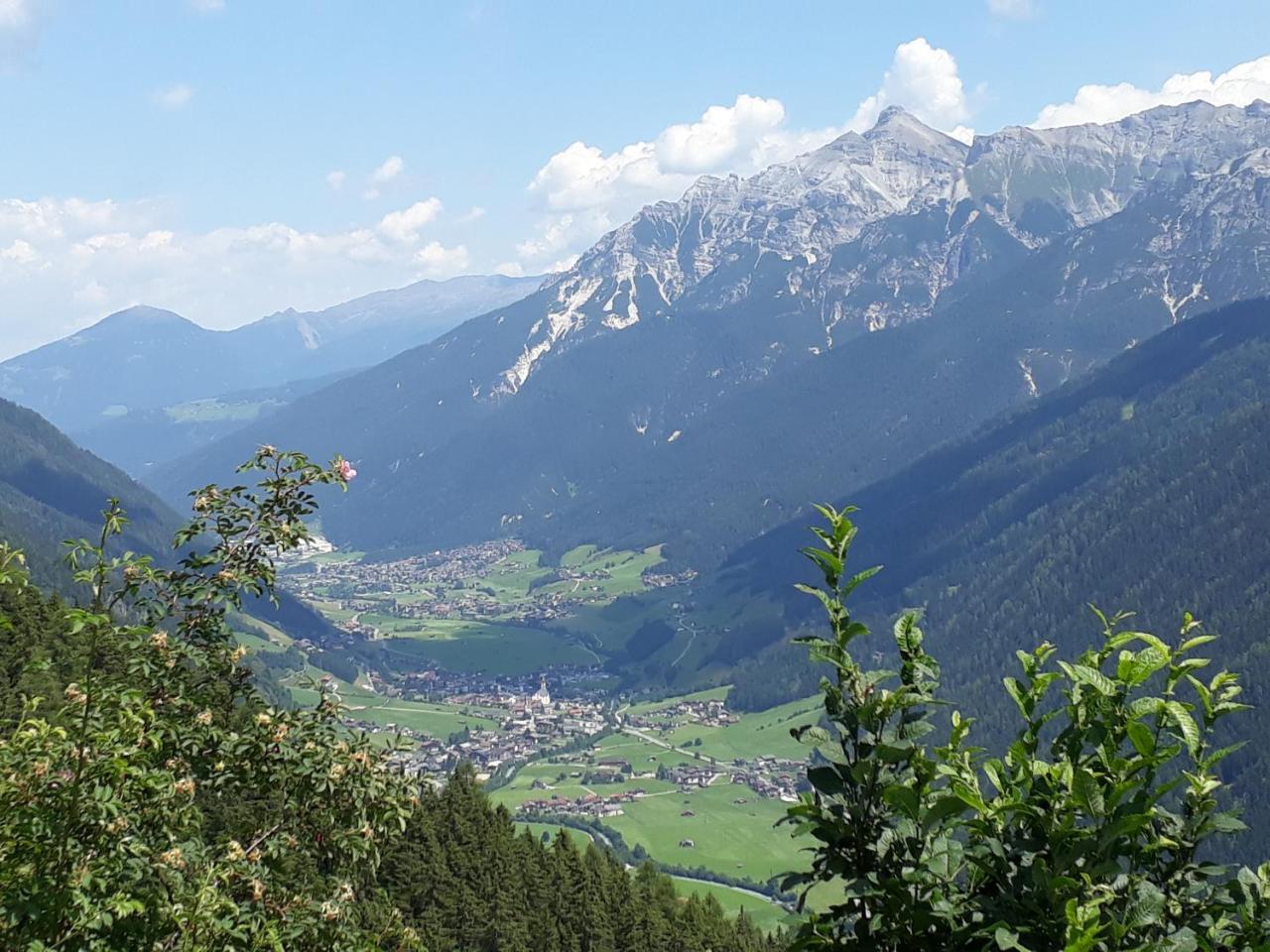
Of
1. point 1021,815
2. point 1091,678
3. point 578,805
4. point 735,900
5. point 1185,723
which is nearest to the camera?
point 1185,723

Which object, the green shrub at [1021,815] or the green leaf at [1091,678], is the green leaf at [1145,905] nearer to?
the green shrub at [1021,815]

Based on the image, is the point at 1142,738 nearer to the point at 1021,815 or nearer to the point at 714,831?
the point at 1021,815

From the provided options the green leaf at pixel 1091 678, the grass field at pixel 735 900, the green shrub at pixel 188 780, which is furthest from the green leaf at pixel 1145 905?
the grass field at pixel 735 900

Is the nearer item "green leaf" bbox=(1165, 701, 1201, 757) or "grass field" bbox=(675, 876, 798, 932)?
"green leaf" bbox=(1165, 701, 1201, 757)

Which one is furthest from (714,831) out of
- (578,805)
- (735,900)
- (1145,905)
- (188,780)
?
(1145,905)

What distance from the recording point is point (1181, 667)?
559 centimetres

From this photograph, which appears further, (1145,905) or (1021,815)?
(1021,815)

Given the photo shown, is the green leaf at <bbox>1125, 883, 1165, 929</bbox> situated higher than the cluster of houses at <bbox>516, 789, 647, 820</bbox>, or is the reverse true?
the green leaf at <bbox>1125, 883, 1165, 929</bbox>

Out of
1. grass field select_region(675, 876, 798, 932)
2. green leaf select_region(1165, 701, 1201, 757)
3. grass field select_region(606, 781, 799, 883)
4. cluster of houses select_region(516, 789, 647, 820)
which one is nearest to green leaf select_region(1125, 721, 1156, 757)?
green leaf select_region(1165, 701, 1201, 757)

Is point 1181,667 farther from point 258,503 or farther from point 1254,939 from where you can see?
point 258,503

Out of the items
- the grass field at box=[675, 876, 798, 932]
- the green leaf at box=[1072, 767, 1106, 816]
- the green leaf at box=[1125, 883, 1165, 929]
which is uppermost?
the green leaf at box=[1072, 767, 1106, 816]

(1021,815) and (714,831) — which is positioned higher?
(1021,815)

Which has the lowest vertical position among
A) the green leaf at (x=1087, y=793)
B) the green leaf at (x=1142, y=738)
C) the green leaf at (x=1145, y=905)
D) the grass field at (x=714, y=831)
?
the grass field at (x=714, y=831)

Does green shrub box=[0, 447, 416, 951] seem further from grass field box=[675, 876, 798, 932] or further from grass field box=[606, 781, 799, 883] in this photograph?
grass field box=[606, 781, 799, 883]
